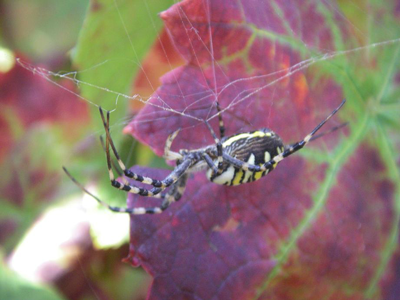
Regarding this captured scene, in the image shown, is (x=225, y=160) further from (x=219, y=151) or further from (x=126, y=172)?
(x=126, y=172)

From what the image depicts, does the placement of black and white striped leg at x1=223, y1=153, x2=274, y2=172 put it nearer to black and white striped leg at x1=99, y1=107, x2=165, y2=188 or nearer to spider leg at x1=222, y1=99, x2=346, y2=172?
spider leg at x1=222, y1=99, x2=346, y2=172

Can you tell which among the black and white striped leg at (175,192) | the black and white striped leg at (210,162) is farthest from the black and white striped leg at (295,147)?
the black and white striped leg at (175,192)

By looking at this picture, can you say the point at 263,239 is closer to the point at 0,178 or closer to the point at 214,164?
the point at 214,164

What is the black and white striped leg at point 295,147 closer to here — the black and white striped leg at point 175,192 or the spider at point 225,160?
the spider at point 225,160

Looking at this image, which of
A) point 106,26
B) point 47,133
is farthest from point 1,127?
point 106,26

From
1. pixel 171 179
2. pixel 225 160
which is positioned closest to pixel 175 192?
pixel 171 179

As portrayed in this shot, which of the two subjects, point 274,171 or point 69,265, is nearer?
point 274,171
